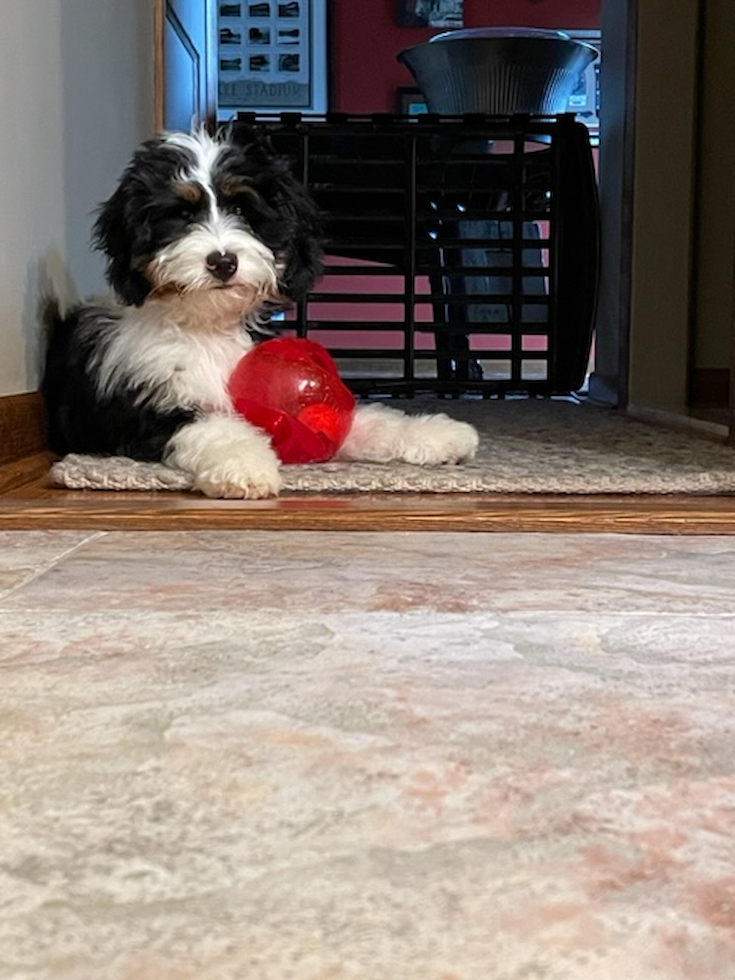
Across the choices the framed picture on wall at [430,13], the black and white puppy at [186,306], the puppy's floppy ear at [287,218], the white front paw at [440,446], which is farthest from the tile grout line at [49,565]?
the framed picture on wall at [430,13]

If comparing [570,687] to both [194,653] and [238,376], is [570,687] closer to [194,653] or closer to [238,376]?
[194,653]

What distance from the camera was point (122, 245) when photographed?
1.84 m

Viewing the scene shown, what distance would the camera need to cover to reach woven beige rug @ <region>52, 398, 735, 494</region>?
1.60 metres

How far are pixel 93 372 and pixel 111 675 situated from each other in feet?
3.99

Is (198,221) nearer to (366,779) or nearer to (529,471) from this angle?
(529,471)

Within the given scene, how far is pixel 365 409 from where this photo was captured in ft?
6.63

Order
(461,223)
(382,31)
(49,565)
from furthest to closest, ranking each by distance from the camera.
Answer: (382,31), (461,223), (49,565)

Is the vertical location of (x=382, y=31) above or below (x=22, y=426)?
above

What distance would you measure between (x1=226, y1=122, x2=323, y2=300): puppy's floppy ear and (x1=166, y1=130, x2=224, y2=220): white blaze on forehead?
6 cm

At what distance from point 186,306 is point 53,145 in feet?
1.28

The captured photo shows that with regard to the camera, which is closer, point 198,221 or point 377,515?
point 377,515

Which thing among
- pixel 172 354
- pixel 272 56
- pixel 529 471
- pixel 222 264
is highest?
pixel 272 56

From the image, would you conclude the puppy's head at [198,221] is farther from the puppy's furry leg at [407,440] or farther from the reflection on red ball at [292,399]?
the puppy's furry leg at [407,440]

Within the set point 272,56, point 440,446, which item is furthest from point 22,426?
point 272,56
